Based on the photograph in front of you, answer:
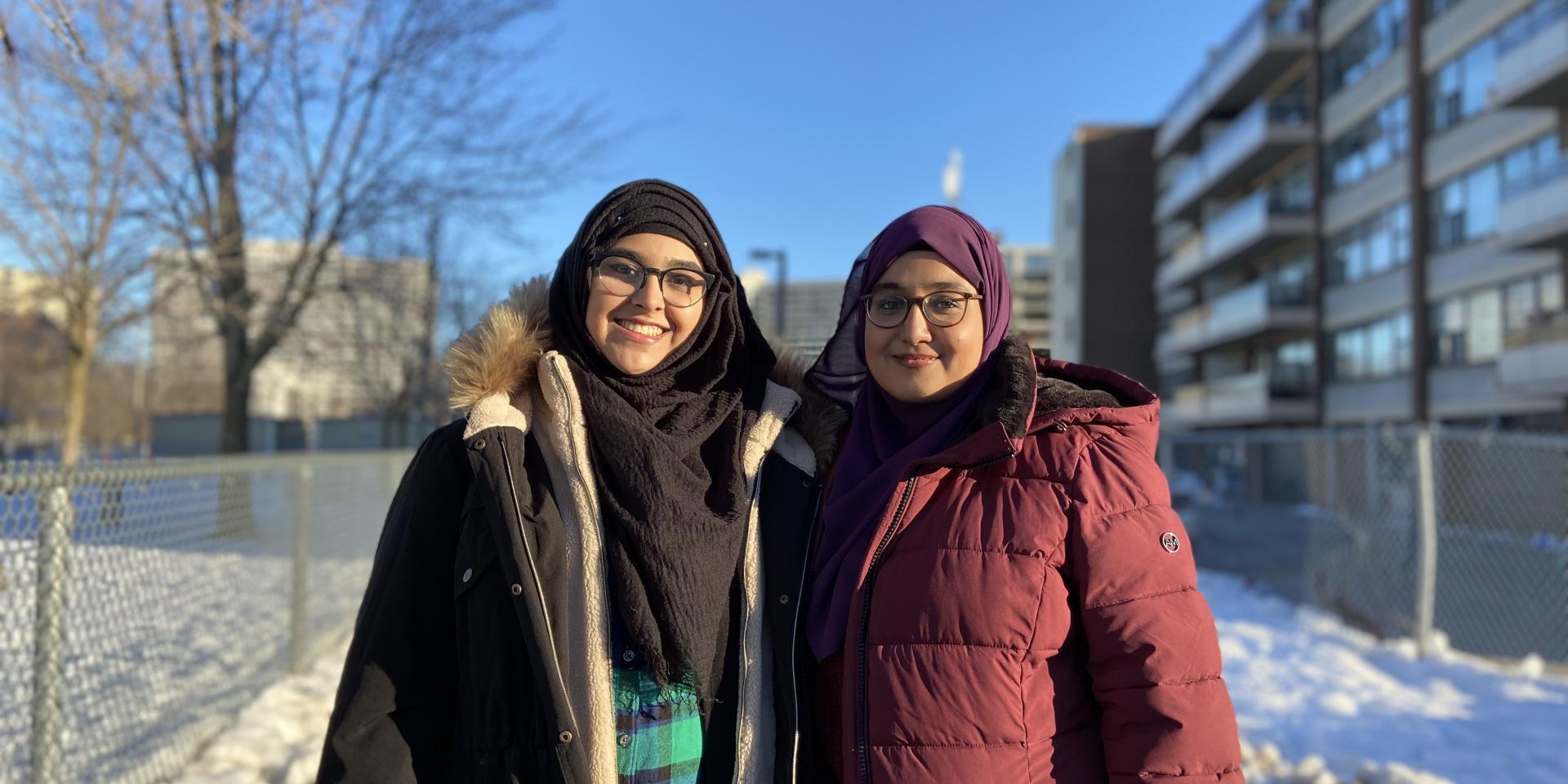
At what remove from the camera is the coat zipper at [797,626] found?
195 cm

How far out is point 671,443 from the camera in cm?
208

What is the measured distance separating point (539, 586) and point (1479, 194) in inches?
1096

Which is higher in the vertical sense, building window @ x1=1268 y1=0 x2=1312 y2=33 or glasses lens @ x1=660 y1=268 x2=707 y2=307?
building window @ x1=1268 y1=0 x2=1312 y2=33

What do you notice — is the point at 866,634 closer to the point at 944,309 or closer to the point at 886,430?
the point at 886,430

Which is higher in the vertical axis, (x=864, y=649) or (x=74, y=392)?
(x=74, y=392)

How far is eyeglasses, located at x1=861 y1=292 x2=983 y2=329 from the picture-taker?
6.88 ft

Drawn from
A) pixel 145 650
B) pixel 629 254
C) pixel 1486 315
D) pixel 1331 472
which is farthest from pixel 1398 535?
pixel 1486 315

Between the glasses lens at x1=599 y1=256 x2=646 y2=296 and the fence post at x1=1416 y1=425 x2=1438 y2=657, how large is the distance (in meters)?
6.83

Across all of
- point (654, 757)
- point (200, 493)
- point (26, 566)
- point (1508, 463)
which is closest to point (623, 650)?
point (654, 757)

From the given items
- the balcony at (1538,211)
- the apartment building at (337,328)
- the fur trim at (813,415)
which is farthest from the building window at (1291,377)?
the fur trim at (813,415)

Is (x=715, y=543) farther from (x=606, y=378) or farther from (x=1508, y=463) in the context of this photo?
(x=1508, y=463)

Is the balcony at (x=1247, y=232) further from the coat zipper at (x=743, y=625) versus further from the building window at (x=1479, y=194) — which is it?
the coat zipper at (x=743, y=625)

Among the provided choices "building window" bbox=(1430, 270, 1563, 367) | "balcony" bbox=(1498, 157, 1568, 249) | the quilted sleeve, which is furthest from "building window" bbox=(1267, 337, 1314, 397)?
the quilted sleeve

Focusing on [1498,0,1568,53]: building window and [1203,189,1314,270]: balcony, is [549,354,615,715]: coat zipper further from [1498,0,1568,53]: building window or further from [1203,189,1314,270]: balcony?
[1203,189,1314,270]: balcony
